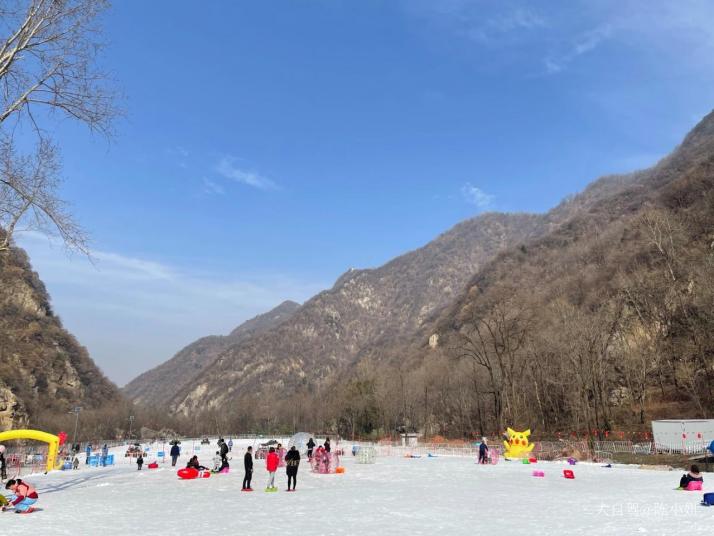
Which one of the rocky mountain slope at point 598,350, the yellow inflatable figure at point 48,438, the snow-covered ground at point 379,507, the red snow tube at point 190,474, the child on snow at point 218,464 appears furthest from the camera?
the rocky mountain slope at point 598,350

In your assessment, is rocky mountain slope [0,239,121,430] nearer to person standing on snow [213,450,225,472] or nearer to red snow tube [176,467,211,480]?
person standing on snow [213,450,225,472]

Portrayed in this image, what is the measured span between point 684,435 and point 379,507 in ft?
71.1

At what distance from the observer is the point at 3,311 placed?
370 ft

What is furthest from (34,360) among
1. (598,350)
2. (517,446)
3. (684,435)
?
(684,435)

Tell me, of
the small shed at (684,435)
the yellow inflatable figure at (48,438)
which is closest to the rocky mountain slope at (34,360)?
the yellow inflatable figure at (48,438)

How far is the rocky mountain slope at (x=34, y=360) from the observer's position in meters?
91.4

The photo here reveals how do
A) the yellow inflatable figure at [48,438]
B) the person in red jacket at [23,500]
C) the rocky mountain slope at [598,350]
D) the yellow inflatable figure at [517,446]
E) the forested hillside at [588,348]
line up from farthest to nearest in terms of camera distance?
the forested hillside at [588,348], the rocky mountain slope at [598,350], the yellow inflatable figure at [517,446], the yellow inflatable figure at [48,438], the person in red jacket at [23,500]

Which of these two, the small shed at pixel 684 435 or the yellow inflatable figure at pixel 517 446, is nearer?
the small shed at pixel 684 435

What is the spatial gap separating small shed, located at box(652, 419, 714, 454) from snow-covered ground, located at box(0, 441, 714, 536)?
6.02 m

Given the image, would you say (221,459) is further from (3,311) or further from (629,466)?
(3,311)

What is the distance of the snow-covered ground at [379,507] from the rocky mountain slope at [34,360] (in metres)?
80.9

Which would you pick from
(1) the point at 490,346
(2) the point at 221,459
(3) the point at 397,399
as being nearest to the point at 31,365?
(3) the point at 397,399

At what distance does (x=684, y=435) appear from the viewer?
27.3 m

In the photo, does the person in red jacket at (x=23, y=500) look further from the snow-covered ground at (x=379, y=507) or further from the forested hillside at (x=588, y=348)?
the forested hillside at (x=588, y=348)
